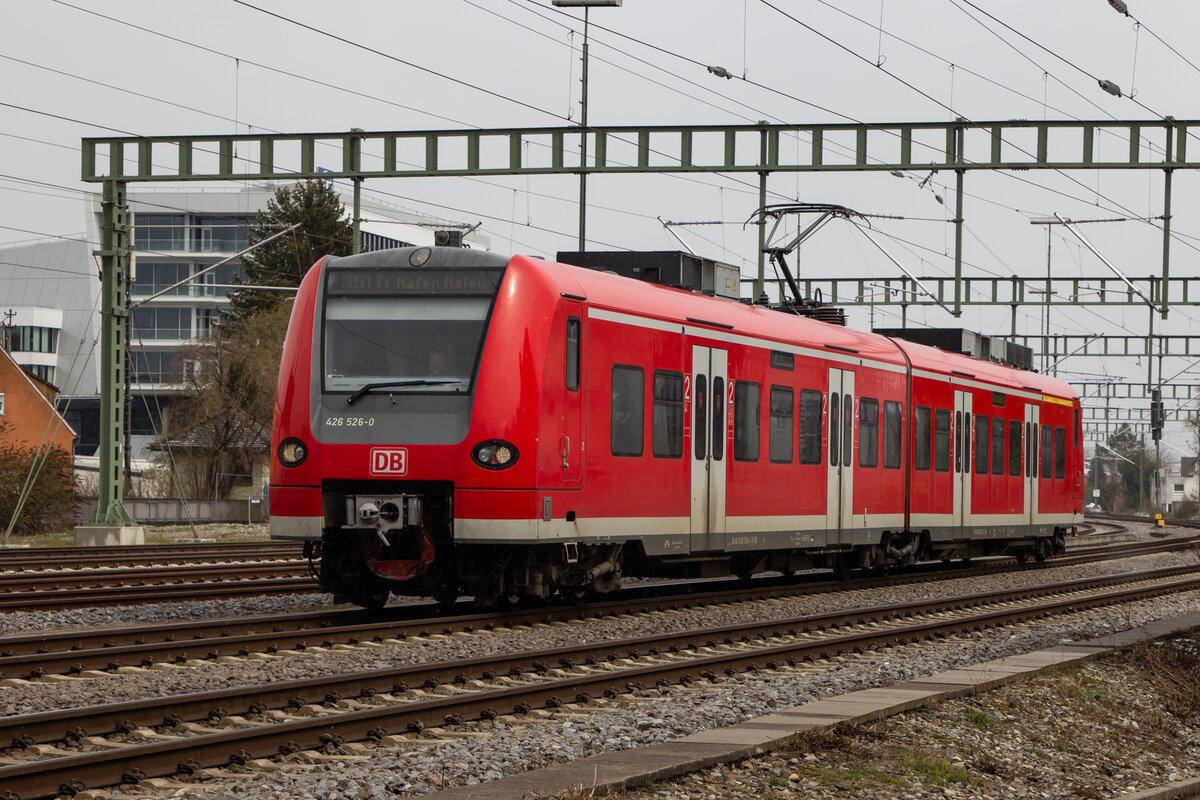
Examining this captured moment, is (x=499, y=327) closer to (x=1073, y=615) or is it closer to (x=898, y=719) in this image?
(x=898, y=719)

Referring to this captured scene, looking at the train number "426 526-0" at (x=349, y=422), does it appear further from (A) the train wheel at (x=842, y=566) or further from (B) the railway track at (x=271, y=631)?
(A) the train wheel at (x=842, y=566)

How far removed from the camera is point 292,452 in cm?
1480

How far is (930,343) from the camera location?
2745 centimetres

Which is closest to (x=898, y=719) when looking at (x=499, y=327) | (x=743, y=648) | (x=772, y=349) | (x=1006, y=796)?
(x=1006, y=796)

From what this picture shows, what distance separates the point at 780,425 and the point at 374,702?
9.99 metres

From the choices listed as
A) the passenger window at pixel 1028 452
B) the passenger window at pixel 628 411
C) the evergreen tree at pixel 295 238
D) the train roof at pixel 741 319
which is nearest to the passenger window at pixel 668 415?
the passenger window at pixel 628 411

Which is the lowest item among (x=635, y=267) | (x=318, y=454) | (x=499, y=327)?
(x=318, y=454)

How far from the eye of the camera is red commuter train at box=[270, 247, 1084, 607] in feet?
47.0

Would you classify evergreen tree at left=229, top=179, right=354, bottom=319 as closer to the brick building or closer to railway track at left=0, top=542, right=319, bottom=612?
the brick building

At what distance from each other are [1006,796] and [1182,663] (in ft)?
19.4

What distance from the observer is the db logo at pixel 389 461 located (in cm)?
Answer: 1433

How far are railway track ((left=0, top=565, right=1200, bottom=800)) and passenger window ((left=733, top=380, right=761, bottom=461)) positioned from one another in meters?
2.81

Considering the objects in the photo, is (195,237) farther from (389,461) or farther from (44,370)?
(389,461)

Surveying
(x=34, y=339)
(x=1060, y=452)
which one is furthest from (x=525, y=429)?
(x=34, y=339)
